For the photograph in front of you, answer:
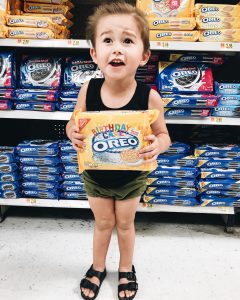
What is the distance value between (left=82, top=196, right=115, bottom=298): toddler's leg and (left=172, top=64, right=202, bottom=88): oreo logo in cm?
71

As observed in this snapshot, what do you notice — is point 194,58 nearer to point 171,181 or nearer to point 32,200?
point 171,181

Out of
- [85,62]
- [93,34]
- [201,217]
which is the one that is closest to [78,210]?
[201,217]

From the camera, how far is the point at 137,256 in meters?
1.48

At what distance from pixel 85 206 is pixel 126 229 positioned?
21.6 inches

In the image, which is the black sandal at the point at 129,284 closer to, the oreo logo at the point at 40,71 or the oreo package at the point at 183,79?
the oreo package at the point at 183,79

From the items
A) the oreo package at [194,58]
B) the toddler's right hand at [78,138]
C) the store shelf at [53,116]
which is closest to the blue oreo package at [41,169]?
the store shelf at [53,116]

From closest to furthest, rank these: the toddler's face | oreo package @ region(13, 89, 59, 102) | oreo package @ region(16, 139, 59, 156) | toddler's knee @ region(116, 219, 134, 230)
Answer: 1. the toddler's face
2. toddler's knee @ region(116, 219, 134, 230)
3. oreo package @ region(13, 89, 59, 102)
4. oreo package @ region(16, 139, 59, 156)

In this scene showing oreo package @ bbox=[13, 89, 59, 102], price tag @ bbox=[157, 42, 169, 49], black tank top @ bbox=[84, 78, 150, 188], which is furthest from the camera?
oreo package @ bbox=[13, 89, 59, 102]

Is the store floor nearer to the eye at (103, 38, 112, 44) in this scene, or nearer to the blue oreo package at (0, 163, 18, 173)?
the blue oreo package at (0, 163, 18, 173)

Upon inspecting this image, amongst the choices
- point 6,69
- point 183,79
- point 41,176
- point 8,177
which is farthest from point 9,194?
point 183,79

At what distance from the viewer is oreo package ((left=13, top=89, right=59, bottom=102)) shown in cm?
155

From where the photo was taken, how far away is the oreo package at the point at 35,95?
5.08 feet

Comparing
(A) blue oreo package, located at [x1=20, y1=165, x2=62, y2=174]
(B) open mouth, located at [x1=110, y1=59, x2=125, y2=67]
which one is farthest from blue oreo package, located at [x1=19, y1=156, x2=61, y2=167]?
(B) open mouth, located at [x1=110, y1=59, x2=125, y2=67]

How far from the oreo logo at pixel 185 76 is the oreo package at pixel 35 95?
60 centimetres
